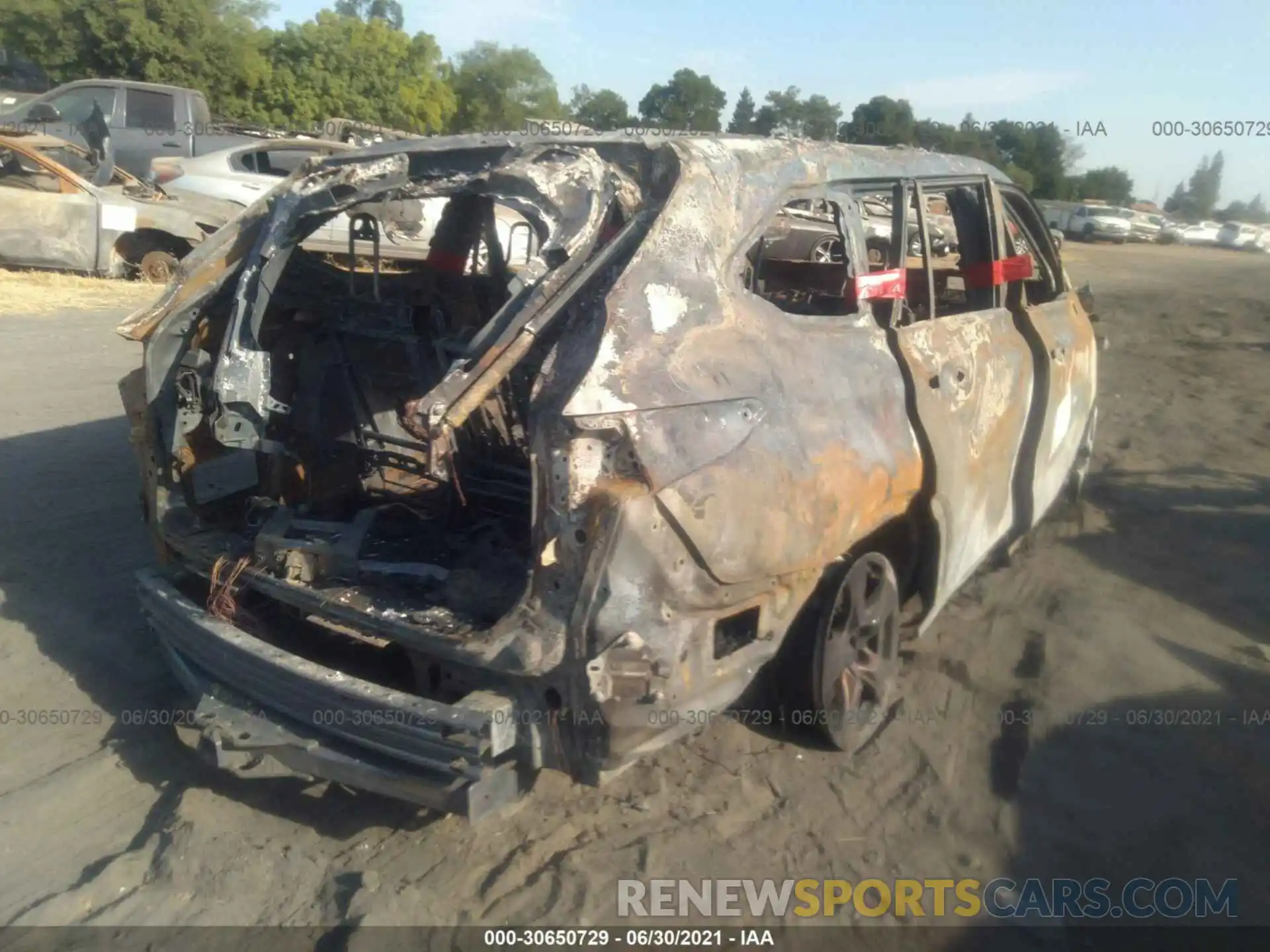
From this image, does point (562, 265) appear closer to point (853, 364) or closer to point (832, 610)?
point (853, 364)

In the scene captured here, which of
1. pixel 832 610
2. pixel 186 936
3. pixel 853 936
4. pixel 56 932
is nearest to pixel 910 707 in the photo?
pixel 832 610

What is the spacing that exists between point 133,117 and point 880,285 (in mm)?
14419

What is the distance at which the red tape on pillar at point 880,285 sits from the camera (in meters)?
3.36

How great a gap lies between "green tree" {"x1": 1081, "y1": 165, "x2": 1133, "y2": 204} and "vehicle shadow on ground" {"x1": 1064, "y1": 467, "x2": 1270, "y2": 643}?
50.6 meters

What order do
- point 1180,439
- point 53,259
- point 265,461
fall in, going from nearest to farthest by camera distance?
point 265,461 → point 1180,439 → point 53,259

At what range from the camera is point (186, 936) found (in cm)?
271

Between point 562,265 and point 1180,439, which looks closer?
point 562,265

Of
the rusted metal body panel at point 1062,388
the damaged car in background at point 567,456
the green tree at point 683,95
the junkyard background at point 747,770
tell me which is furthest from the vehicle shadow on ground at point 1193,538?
the green tree at point 683,95

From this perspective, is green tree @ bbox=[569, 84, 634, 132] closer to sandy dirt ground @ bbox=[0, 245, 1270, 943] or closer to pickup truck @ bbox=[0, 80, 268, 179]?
pickup truck @ bbox=[0, 80, 268, 179]

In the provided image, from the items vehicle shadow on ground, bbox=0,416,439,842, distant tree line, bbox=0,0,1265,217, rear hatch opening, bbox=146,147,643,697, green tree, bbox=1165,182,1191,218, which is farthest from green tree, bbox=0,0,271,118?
green tree, bbox=1165,182,1191,218

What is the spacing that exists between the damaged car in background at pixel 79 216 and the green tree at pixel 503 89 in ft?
94.0

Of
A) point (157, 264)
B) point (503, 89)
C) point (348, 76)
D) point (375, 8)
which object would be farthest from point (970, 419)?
point (375, 8)

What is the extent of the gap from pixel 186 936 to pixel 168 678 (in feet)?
4.81

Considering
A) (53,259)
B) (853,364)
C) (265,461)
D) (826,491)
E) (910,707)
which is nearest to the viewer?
(826,491)
